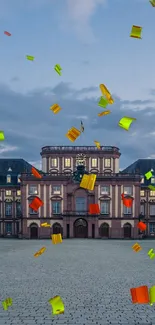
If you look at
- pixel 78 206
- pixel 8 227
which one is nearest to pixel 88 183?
pixel 78 206

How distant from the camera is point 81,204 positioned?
248 ft

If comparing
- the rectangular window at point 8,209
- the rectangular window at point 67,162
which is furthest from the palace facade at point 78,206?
the rectangular window at point 8,209

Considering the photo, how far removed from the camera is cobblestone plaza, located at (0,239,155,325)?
54.9ft

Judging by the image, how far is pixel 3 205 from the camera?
271ft

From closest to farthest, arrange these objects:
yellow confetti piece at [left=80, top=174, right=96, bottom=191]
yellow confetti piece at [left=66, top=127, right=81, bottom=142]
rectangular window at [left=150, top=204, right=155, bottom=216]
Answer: yellow confetti piece at [left=66, top=127, right=81, bottom=142], yellow confetti piece at [left=80, top=174, right=96, bottom=191], rectangular window at [left=150, top=204, right=155, bottom=216]

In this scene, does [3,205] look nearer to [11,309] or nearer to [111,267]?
[111,267]

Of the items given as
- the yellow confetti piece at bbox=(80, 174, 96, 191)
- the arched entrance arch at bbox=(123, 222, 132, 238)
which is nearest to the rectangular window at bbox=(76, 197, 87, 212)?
the arched entrance arch at bbox=(123, 222, 132, 238)

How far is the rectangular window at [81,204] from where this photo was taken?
2972 inches

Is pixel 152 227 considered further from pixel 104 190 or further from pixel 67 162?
pixel 67 162

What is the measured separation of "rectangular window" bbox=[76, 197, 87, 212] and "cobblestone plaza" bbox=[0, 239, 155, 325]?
3754cm

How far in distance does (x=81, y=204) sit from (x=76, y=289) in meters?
52.8

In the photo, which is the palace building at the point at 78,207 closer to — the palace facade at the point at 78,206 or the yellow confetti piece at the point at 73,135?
the palace facade at the point at 78,206

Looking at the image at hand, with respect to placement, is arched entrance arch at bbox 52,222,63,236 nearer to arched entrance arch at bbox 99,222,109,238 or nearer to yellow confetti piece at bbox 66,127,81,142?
arched entrance arch at bbox 99,222,109,238

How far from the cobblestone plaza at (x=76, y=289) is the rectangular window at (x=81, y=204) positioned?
37.5 metres
